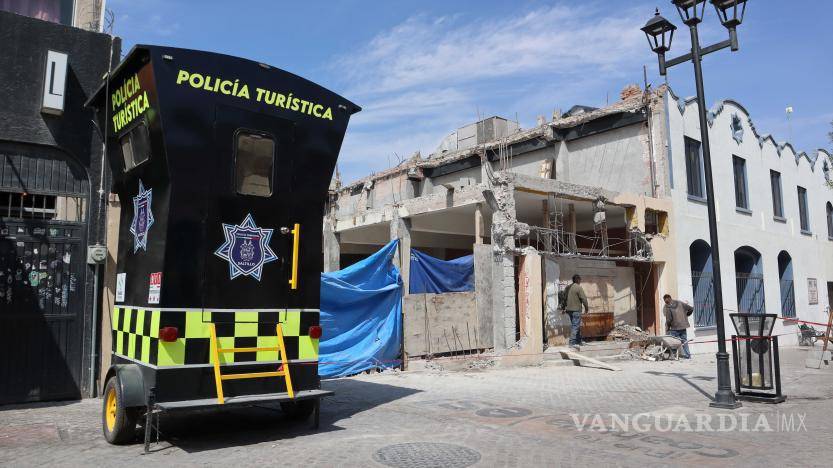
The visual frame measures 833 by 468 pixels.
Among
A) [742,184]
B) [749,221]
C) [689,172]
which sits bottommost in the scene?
[749,221]

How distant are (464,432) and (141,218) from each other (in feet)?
14.0

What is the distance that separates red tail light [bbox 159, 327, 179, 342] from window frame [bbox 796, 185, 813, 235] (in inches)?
1052

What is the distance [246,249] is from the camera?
20.9 feet

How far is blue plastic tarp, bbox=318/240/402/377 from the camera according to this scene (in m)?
11.8

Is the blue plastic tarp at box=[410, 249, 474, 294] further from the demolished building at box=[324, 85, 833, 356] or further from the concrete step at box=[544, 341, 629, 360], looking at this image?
the concrete step at box=[544, 341, 629, 360]

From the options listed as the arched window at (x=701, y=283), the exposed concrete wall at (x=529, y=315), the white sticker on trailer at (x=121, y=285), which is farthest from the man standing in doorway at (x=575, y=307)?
the white sticker on trailer at (x=121, y=285)

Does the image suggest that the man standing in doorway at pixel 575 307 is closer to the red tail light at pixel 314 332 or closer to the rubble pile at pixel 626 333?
the rubble pile at pixel 626 333

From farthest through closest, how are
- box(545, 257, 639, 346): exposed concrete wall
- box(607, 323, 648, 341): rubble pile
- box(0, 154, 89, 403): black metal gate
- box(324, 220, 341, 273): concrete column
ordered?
1. box(324, 220, 341, 273): concrete column
2. box(607, 323, 648, 341): rubble pile
3. box(545, 257, 639, 346): exposed concrete wall
4. box(0, 154, 89, 403): black metal gate

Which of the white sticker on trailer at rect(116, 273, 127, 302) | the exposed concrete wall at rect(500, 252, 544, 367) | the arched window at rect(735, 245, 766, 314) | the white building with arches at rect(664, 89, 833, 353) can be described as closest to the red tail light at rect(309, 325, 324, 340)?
the white sticker on trailer at rect(116, 273, 127, 302)

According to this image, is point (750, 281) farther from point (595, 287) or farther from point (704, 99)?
point (704, 99)

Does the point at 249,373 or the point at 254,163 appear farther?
the point at 254,163

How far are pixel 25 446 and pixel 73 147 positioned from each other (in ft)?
15.4

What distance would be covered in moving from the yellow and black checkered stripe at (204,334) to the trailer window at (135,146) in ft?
5.28

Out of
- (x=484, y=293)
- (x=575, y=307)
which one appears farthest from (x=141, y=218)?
(x=575, y=307)
